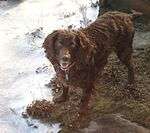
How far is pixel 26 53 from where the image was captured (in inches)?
403

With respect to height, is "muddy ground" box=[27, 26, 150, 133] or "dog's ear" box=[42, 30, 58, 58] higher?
"dog's ear" box=[42, 30, 58, 58]

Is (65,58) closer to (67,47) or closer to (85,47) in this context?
(67,47)

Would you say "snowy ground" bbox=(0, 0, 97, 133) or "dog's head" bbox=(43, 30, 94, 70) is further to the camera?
"snowy ground" bbox=(0, 0, 97, 133)

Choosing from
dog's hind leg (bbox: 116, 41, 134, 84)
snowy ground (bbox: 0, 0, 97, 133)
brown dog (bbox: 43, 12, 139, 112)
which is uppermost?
brown dog (bbox: 43, 12, 139, 112)

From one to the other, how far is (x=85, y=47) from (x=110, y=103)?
192 centimetres

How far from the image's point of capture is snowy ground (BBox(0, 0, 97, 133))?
793 cm

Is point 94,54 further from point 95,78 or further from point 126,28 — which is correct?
point 126,28

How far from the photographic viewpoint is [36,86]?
8.70 metres

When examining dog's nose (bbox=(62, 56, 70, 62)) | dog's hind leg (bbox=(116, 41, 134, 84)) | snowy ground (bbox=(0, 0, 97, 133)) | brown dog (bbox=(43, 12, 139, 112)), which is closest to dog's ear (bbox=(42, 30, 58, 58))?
brown dog (bbox=(43, 12, 139, 112))

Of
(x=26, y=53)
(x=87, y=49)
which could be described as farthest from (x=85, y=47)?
(x=26, y=53)

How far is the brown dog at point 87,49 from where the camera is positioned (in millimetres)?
5770

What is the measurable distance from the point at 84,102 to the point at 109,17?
146cm

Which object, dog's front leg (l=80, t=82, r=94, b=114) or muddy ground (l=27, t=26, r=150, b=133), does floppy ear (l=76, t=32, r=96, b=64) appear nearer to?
dog's front leg (l=80, t=82, r=94, b=114)

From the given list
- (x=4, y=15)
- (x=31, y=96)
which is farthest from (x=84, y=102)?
(x=4, y=15)
